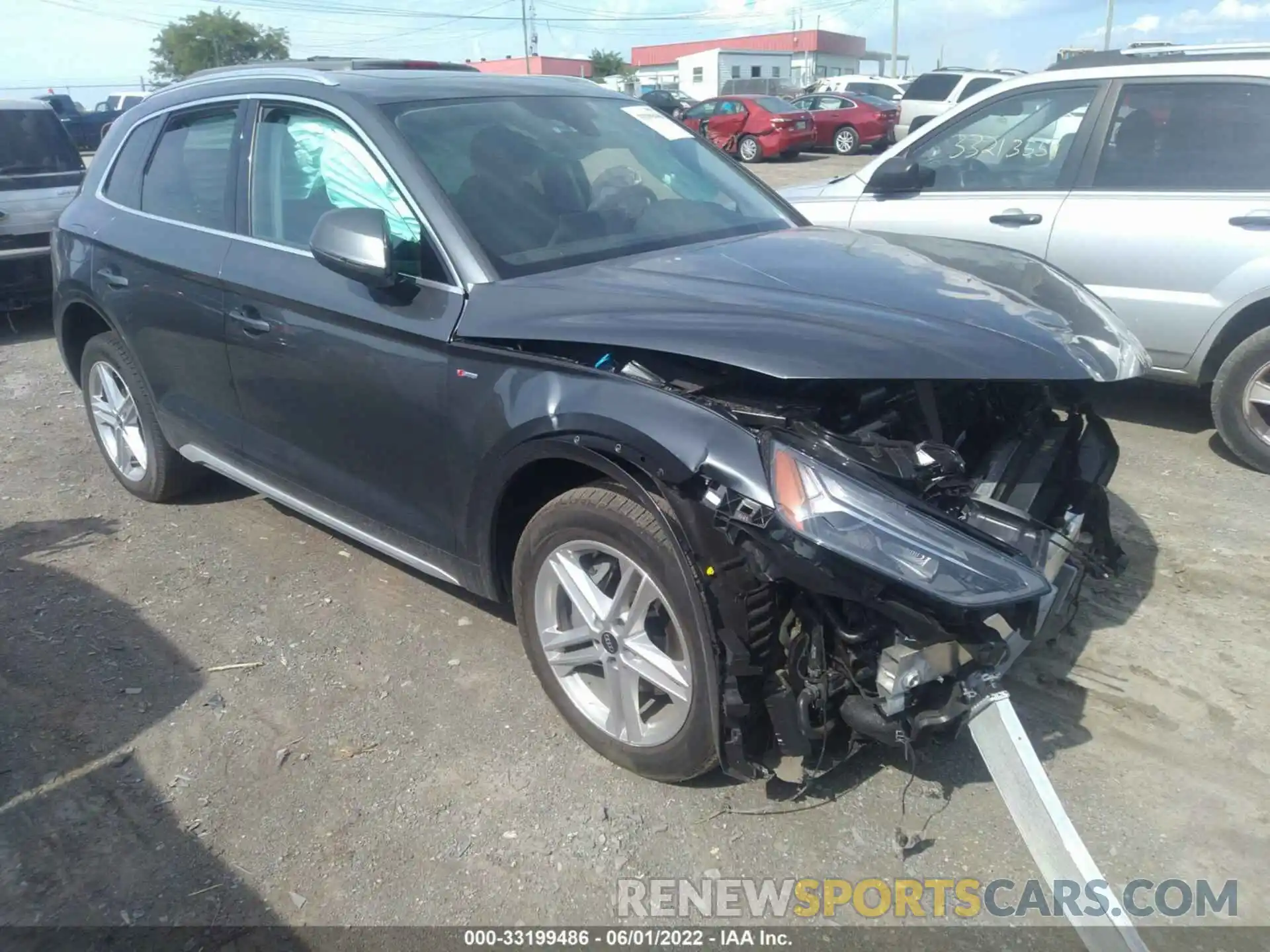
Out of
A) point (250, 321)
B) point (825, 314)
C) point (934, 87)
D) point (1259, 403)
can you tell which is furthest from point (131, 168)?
A: point (934, 87)

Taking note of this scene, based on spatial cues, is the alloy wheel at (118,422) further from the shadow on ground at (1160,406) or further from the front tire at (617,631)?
the shadow on ground at (1160,406)

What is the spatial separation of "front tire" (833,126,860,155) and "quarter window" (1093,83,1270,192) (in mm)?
21697

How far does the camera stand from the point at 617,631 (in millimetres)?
2797

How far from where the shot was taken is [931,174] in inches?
211

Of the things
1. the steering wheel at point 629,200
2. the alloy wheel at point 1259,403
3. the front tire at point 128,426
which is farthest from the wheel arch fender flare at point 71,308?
the alloy wheel at point 1259,403

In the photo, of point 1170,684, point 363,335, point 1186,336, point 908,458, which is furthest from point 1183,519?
point 363,335

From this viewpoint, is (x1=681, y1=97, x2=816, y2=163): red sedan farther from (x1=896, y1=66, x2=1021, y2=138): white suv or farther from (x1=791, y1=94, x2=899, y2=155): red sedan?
(x1=896, y1=66, x2=1021, y2=138): white suv

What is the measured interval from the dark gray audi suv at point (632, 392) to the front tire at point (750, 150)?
21.4 m

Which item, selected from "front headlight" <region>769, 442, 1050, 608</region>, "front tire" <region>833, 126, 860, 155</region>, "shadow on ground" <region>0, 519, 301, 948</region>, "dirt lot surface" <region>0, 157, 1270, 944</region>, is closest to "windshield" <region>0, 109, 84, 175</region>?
"dirt lot surface" <region>0, 157, 1270, 944</region>

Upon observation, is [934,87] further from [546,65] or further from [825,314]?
[546,65]

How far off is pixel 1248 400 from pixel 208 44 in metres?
77.3

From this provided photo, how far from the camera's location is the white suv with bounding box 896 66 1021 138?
21.9m

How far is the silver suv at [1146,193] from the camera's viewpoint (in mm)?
4816

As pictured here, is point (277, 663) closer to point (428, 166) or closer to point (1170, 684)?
Answer: point (428, 166)
